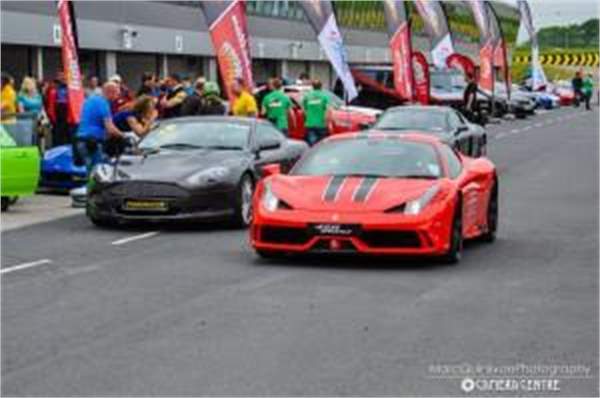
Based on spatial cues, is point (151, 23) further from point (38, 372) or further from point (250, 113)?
point (38, 372)

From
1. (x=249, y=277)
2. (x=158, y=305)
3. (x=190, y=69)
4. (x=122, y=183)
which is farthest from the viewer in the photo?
(x=190, y=69)

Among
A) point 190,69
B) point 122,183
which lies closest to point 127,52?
point 190,69

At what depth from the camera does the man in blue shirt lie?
700 inches

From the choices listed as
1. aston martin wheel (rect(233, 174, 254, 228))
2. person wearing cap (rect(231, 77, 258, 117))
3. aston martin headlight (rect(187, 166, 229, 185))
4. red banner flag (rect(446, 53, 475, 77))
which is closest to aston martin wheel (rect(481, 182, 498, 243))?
aston martin wheel (rect(233, 174, 254, 228))

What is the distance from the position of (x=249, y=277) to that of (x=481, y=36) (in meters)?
32.9

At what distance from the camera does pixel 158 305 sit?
9461 millimetres

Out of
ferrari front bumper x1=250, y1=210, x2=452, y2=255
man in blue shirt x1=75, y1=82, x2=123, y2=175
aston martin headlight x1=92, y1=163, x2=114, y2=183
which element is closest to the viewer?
ferrari front bumper x1=250, y1=210, x2=452, y2=255

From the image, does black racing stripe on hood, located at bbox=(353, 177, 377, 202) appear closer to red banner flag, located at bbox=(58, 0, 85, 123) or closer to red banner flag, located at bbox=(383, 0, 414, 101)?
red banner flag, located at bbox=(58, 0, 85, 123)

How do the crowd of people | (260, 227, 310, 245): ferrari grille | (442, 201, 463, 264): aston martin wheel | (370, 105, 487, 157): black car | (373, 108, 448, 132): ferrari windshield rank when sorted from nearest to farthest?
(260, 227, 310, 245): ferrari grille
(442, 201, 463, 264): aston martin wheel
the crowd of people
(370, 105, 487, 157): black car
(373, 108, 448, 132): ferrari windshield

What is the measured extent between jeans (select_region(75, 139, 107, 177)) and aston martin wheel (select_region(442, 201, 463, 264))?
24.3 feet

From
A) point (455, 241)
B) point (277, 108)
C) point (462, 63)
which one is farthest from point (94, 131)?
point (462, 63)

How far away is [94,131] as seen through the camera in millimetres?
17922

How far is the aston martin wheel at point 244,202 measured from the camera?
14.8 m

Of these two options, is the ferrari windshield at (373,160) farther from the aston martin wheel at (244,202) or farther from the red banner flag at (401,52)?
the red banner flag at (401,52)
